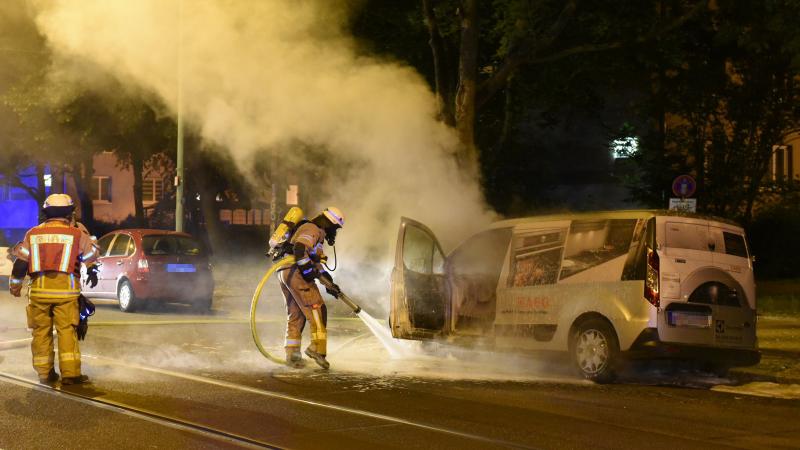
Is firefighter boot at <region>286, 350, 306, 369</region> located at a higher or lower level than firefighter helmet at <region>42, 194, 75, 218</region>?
lower

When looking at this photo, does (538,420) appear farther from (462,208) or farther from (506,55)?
(506,55)

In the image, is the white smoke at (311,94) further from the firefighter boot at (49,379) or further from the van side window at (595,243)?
the firefighter boot at (49,379)

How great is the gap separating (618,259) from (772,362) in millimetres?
3326

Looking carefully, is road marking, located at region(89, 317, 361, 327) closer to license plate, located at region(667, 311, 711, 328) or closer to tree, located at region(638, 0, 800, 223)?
license plate, located at region(667, 311, 711, 328)

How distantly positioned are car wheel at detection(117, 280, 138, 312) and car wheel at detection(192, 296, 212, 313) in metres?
1.12

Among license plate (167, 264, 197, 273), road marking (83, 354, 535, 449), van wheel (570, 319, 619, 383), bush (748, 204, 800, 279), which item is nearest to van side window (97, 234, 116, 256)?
license plate (167, 264, 197, 273)

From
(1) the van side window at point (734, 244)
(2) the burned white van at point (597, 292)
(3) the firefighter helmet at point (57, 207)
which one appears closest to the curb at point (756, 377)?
(2) the burned white van at point (597, 292)

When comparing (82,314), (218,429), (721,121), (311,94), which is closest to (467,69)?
(311,94)

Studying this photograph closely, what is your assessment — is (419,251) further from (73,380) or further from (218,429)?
(218,429)

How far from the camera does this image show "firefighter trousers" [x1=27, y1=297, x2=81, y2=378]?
9.14 m

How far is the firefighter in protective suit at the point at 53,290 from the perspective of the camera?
30.0 feet

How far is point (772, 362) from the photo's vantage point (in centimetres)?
1206

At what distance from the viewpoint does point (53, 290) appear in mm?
→ 9133

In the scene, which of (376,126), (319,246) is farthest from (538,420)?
(376,126)
